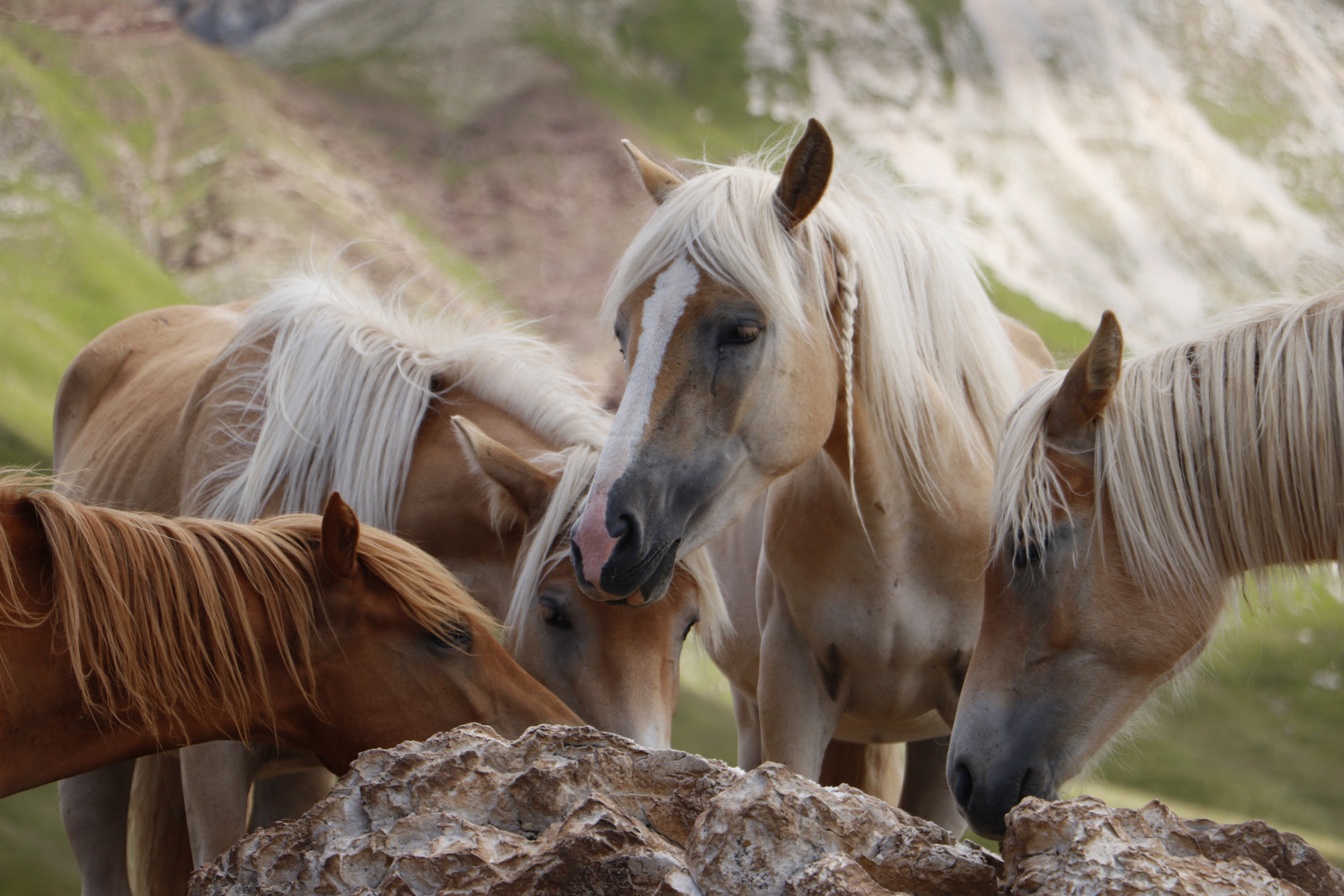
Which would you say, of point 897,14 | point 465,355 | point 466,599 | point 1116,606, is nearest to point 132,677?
point 466,599

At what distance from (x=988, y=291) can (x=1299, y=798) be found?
1206cm

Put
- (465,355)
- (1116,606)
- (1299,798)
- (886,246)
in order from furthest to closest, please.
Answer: (1299,798)
(465,355)
(886,246)
(1116,606)

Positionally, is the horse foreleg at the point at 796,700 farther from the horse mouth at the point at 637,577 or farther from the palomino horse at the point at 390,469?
the horse mouth at the point at 637,577

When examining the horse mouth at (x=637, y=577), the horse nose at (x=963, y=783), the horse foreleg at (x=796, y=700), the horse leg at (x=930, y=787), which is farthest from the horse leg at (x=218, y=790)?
the horse leg at (x=930, y=787)

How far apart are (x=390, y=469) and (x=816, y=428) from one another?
134 centimetres

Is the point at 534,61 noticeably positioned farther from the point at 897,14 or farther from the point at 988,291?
the point at 988,291

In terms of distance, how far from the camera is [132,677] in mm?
2139

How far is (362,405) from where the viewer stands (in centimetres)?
341

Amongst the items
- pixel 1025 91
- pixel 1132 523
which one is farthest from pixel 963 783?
pixel 1025 91

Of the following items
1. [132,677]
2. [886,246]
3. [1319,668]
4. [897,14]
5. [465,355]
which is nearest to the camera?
[132,677]

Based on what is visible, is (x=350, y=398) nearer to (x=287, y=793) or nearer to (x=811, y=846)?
(x=287, y=793)

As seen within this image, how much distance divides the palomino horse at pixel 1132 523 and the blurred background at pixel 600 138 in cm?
1497

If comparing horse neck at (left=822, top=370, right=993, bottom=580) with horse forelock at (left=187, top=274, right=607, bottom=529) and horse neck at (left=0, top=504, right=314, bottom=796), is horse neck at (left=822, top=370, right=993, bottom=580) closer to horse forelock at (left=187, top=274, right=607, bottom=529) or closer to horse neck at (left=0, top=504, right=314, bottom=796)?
horse forelock at (left=187, top=274, right=607, bottom=529)

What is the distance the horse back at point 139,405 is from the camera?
386 centimetres
